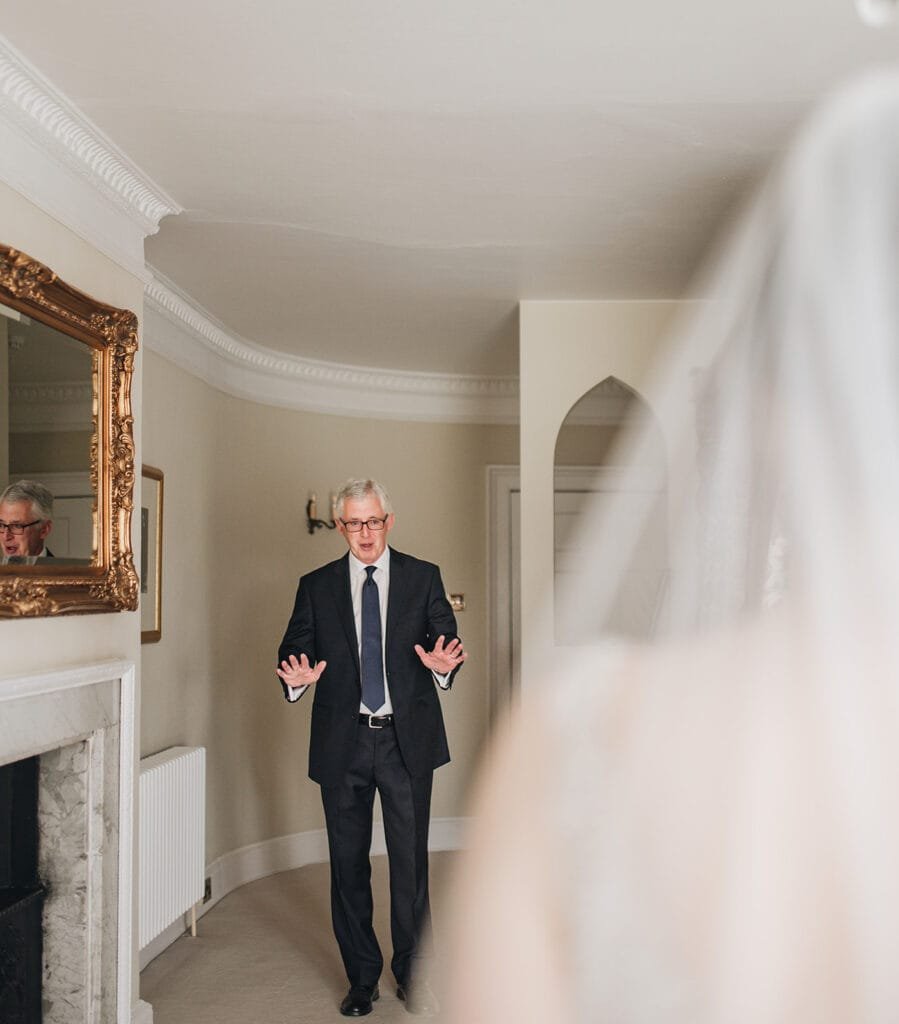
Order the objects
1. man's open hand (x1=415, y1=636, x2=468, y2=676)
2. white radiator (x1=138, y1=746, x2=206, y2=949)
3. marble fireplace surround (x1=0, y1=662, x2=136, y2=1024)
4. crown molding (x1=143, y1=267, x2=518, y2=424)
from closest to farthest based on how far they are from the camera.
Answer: marble fireplace surround (x1=0, y1=662, x2=136, y2=1024) < man's open hand (x1=415, y1=636, x2=468, y2=676) < white radiator (x1=138, y1=746, x2=206, y2=949) < crown molding (x1=143, y1=267, x2=518, y2=424)

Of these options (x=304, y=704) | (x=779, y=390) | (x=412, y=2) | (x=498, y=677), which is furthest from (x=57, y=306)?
(x=498, y=677)

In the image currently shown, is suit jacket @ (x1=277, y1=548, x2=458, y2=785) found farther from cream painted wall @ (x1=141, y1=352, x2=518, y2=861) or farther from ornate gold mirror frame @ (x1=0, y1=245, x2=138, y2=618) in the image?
cream painted wall @ (x1=141, y1=352, x2=518, y2=861)

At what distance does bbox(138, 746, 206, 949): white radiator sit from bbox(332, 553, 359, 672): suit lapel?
0.82 m

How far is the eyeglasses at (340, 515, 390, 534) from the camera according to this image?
2729mm

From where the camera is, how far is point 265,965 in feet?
A: 10.6

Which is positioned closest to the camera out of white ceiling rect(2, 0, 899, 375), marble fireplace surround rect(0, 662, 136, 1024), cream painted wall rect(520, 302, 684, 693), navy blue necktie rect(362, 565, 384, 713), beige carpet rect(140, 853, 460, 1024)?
white ceiling rect(2, 0, 899, 375)

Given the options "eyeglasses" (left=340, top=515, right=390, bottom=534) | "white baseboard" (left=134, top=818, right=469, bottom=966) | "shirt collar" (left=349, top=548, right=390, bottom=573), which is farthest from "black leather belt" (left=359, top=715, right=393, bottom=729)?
"white baseboard" (left=134, top=818, right=469, bottom=966)

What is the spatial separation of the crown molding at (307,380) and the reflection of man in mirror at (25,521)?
1361mm

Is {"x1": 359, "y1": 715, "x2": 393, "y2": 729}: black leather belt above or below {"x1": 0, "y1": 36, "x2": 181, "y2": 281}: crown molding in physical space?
below

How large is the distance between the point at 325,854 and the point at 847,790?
4.42 m

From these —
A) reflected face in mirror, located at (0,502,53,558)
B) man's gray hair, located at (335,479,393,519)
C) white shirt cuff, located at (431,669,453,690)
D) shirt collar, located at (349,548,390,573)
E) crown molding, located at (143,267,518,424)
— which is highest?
crown molding, located at (143,267,518,424)

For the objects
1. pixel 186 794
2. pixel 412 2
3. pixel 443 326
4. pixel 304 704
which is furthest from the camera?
pixel 304 704

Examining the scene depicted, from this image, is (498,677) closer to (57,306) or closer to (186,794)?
(186,794)

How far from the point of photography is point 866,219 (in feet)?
1.95
